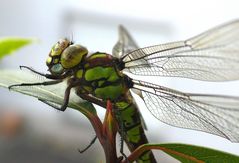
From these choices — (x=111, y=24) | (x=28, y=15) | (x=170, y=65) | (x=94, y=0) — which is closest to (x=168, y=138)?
(x=111, y=24)

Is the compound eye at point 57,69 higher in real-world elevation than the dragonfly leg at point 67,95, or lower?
higher

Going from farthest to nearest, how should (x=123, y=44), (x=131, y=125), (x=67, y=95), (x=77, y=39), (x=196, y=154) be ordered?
(x=77, y=39) < (x=123, y=44) < (x=131, y=125) < (x=67, y=95) < (x=196, y=154)

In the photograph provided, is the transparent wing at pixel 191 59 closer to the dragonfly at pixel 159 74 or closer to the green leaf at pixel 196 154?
the dragonfly at pixel 159 74

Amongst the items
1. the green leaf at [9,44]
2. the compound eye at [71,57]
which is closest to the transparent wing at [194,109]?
the compound eye at [71,57]

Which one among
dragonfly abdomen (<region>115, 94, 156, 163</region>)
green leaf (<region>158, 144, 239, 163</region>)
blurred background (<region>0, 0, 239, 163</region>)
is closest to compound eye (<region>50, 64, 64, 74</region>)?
dragonfly abdomen (<region>115, 94, 156, 163</region>)

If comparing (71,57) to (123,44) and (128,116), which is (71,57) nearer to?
(128,116)

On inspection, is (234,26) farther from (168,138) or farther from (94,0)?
(94,0)

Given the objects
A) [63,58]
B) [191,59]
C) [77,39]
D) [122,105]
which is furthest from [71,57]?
[77,39]

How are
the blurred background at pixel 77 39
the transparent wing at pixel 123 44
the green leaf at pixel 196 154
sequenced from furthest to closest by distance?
the blurred background at pixel 77 39
the transparent wing at pixel 123 44
the green leaf at pixel 196 154
